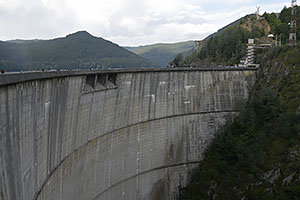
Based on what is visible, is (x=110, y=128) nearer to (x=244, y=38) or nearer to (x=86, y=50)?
(x=244, y=38)

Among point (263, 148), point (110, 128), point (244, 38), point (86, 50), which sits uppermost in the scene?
point (86, 50)

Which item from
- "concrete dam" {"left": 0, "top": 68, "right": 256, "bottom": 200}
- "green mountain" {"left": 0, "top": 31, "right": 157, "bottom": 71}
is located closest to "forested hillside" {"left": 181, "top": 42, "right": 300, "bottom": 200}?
"concrete dam" {"left": 0, "top": 68, "right": 256, "bottom": 200}

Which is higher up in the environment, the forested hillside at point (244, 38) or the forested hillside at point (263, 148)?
the forested hillside at point (244, 38)

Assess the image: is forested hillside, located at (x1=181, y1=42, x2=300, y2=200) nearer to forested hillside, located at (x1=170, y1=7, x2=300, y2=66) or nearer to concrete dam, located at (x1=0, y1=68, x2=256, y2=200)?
concrete dam, located at (x1=0, y1=68, x2=256, y2=200)

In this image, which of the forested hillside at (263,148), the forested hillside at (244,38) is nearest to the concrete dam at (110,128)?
the forested hillside at (263,148)

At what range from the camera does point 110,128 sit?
25078 mm

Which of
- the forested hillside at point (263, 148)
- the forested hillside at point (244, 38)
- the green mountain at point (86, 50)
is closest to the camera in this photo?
the forested hillside at point (263, 148)

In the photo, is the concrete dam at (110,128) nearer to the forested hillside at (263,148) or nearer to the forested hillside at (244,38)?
the forested hillside at (263,148)

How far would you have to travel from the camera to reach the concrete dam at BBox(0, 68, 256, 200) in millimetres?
12641

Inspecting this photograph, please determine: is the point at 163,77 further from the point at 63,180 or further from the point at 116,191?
the point at 63,180

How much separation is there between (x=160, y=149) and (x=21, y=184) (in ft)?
67.0

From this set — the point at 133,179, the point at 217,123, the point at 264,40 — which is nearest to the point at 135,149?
the point at 133,179

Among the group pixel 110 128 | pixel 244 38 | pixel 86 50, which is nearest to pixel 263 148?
pixel 110 128

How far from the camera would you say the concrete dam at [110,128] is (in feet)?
41.5
